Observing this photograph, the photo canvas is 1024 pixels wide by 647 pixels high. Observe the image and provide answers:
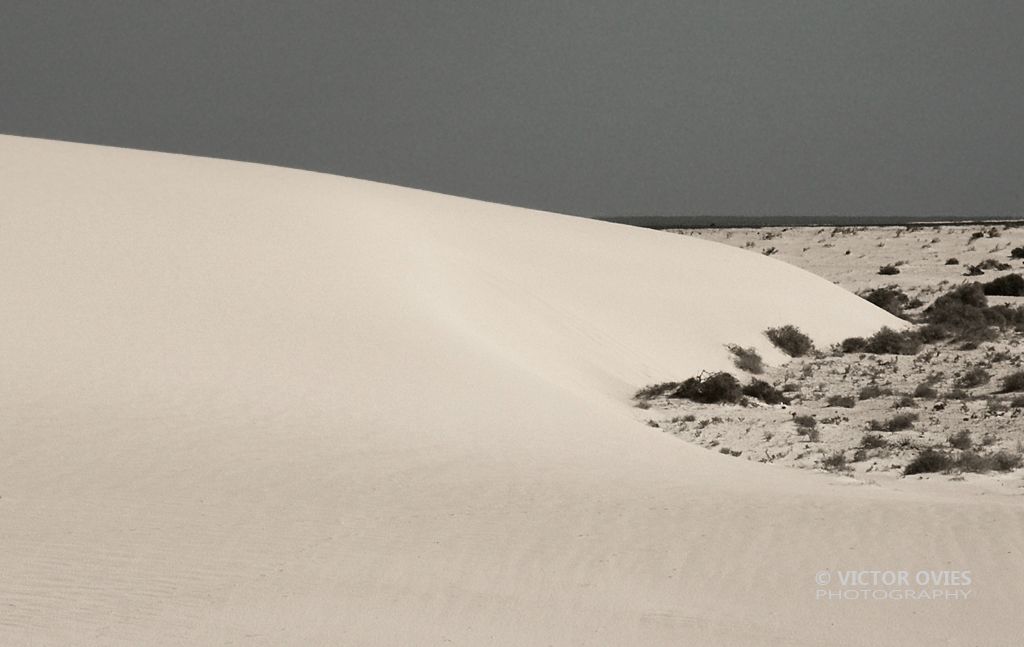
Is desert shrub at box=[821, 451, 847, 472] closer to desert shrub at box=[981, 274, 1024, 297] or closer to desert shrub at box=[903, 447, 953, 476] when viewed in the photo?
desert shrub at box=[903, 447, 953, 476]

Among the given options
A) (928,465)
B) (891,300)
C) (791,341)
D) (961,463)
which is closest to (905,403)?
(961,463)

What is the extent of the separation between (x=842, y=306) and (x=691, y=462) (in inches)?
774

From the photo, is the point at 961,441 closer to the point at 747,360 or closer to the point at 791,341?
the point at 747,360

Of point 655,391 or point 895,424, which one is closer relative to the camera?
point 895,424

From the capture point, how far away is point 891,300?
3572 centimetres

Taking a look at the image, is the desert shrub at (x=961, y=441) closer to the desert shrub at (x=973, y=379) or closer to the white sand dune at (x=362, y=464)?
the white sand dune at (x=362, y=464)

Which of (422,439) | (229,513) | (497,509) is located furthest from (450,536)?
(422,439)

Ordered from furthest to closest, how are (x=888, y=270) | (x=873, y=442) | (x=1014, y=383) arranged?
(x=888, y=270), (x=1014, y=383), (x=873, y=442)

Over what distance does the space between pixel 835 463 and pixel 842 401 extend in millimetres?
5219

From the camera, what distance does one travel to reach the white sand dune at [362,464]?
281 inches

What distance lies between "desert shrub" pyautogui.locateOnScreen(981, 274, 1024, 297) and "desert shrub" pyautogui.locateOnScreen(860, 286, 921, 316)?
2607mm

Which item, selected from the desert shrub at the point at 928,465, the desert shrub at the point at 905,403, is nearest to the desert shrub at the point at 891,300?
the desert shrub at the point at 905,403

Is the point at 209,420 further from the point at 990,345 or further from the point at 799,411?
the point at 990,345

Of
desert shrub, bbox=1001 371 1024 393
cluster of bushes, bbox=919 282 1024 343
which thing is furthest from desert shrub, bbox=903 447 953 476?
cluster of bushes, bbox=919 282 1024 343
